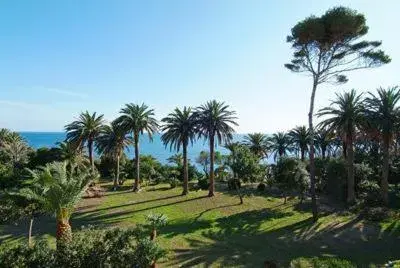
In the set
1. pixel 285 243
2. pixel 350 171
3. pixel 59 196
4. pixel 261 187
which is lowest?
pixel 285 243

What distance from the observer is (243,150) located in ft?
157

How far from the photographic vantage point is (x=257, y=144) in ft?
235

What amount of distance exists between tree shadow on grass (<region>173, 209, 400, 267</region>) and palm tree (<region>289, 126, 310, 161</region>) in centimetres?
2754

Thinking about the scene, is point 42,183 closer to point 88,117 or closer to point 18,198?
point 18,198

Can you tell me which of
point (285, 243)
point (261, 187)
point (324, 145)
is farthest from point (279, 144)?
point (285, 243)

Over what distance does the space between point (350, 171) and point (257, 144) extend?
83.8ft

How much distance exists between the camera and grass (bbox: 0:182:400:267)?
95.4ft

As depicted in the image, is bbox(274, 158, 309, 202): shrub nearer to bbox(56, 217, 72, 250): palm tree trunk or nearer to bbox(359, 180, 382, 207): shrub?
bbox(359, 180, 382, 207): shrub

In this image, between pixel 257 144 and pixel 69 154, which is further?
pixel 257 144

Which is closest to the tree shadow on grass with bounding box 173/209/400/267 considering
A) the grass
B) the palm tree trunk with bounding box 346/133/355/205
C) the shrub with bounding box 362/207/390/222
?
the grass

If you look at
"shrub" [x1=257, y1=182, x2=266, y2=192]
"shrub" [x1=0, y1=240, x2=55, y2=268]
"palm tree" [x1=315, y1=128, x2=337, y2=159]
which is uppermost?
"palm tree" [x1=315, y1=128, x2=337, y2=159]

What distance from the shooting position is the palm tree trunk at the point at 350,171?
151 feet

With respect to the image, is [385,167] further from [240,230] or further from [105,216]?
[105,216]

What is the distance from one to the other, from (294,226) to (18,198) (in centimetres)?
2330
